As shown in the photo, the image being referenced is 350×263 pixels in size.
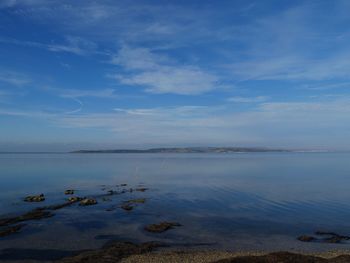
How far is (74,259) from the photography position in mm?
18562

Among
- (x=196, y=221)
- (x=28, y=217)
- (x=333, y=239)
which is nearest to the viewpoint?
(x=333, y=239)

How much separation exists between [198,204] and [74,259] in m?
21.2

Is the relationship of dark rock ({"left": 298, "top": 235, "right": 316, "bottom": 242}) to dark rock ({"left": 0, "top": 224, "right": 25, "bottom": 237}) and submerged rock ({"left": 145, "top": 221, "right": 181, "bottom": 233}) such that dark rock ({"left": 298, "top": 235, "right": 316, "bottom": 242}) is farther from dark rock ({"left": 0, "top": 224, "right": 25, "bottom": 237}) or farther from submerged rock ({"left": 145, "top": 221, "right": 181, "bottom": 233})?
dark rock ({"left": 0, "top": 224, "right": 25, "bottom": 237})

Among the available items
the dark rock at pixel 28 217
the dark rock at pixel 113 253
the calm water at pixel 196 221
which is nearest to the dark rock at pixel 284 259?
the calm water at pixel 196 221

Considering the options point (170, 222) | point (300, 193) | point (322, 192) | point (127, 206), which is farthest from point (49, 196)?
point (322, 192)

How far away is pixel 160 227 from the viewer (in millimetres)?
26328

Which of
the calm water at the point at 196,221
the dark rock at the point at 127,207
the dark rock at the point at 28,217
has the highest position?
the dark rock at the point at 28,217

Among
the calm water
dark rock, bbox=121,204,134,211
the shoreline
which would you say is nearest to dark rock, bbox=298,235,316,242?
the calm water

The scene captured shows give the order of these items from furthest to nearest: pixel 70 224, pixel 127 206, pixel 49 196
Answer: pixel 49 196 < pixel 127 206 < pixel 70 224

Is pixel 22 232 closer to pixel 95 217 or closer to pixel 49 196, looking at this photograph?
pixel 95 217

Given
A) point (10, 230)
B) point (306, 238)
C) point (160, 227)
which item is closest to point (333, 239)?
point (306, 238)

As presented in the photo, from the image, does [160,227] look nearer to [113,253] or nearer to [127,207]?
[113,253]

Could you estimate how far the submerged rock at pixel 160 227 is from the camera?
25.8 meters

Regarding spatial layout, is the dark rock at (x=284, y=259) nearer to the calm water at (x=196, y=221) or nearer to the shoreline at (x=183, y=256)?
the shoreline at (x=183, y=256)
